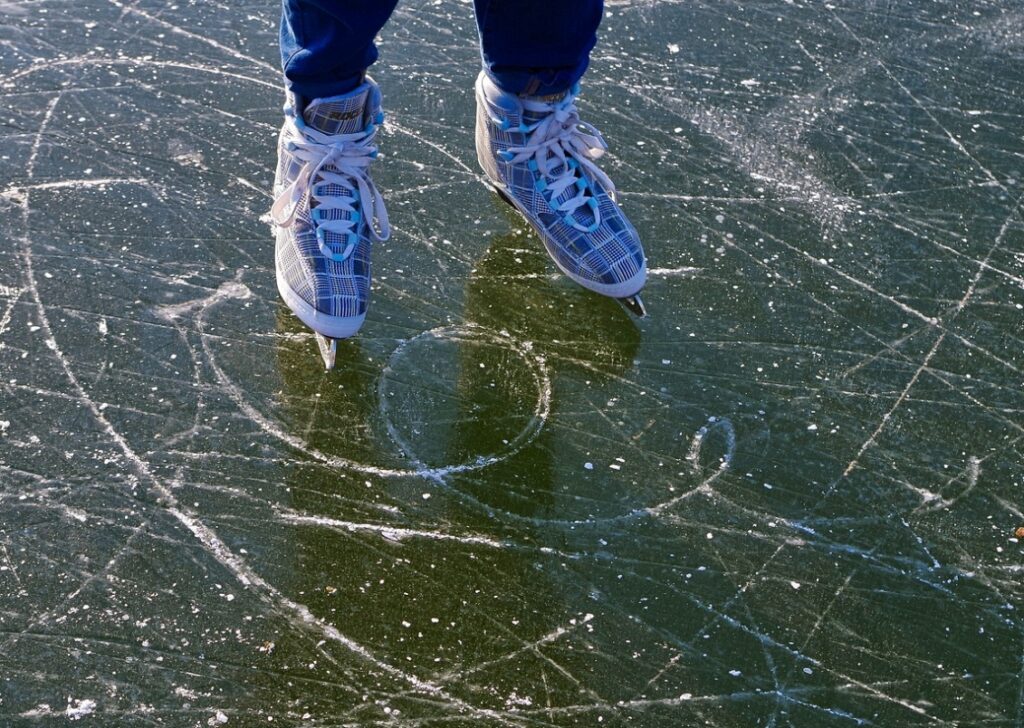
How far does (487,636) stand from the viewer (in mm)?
1433

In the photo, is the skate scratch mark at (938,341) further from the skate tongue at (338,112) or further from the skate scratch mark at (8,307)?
the skate scratch mark at (8,307)

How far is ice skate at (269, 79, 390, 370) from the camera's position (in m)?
1.80

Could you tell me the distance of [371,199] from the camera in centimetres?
190

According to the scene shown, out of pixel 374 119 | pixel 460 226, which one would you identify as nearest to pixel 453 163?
pixel 460 226

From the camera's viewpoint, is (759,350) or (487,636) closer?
(487,636)

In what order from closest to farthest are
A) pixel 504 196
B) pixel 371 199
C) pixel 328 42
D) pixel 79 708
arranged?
pixel 79 708, pixel 328 42, pixel 371 199, pixel 504 196

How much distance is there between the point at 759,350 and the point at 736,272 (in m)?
0.21

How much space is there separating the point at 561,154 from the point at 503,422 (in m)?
0.51

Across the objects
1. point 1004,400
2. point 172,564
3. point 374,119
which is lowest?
point 1004,400

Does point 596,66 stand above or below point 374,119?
below

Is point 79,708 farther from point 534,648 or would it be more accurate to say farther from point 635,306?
point 635,306

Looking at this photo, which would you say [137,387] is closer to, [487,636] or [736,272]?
[487,636]

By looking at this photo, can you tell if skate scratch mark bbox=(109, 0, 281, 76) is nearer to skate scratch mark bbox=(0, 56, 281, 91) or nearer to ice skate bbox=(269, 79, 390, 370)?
skate scratch mark bbox=(0, 56, 281, 91)

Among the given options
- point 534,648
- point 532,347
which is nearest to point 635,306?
point 532,347
